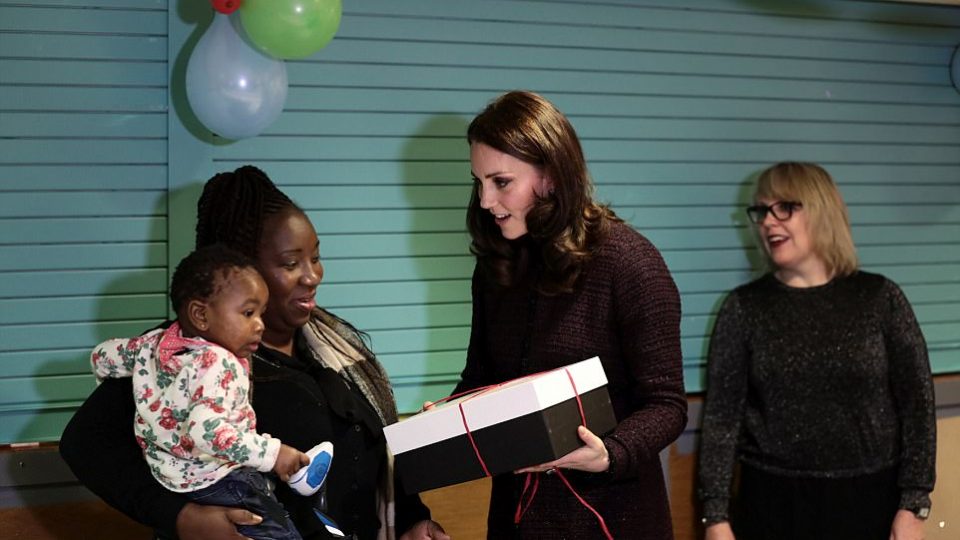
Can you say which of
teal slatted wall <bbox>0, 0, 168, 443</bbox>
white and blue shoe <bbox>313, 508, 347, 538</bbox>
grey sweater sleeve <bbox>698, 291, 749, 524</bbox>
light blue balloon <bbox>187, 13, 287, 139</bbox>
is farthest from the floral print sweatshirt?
grey sweater sleeve <bbox>698, 291, 749, 524</bbox>

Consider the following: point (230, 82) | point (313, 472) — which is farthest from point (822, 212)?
point (313, 472)

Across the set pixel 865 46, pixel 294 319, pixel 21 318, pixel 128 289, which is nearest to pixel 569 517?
pixel 294 319

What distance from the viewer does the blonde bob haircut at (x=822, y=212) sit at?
316cm

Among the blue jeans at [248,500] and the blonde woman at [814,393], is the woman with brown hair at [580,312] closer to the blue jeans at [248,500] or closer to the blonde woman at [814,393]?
the blue jeans at [248,500]

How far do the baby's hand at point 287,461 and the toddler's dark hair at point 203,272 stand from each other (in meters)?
0.32

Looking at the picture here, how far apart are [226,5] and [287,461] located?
1240mm

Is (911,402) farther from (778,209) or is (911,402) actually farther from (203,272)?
(203,272)

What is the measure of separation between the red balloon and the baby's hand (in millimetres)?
1203

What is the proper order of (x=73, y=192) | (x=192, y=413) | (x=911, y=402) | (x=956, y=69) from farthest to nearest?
(x=956, y=69) → (x=911, y=402) → (x=73, y=192) → (x=192, y=413)

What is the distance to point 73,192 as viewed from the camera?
2.75 m

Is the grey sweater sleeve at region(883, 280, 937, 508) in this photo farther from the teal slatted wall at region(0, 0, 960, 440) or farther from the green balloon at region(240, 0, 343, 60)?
the green balloon at region(240, 0, 343, 60)

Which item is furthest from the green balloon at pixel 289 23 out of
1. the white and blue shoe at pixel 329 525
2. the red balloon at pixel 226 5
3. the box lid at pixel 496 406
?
the white and blue shoe at pixel 329 525

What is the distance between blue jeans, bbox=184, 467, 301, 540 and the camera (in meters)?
1.88

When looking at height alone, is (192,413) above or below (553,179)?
below
